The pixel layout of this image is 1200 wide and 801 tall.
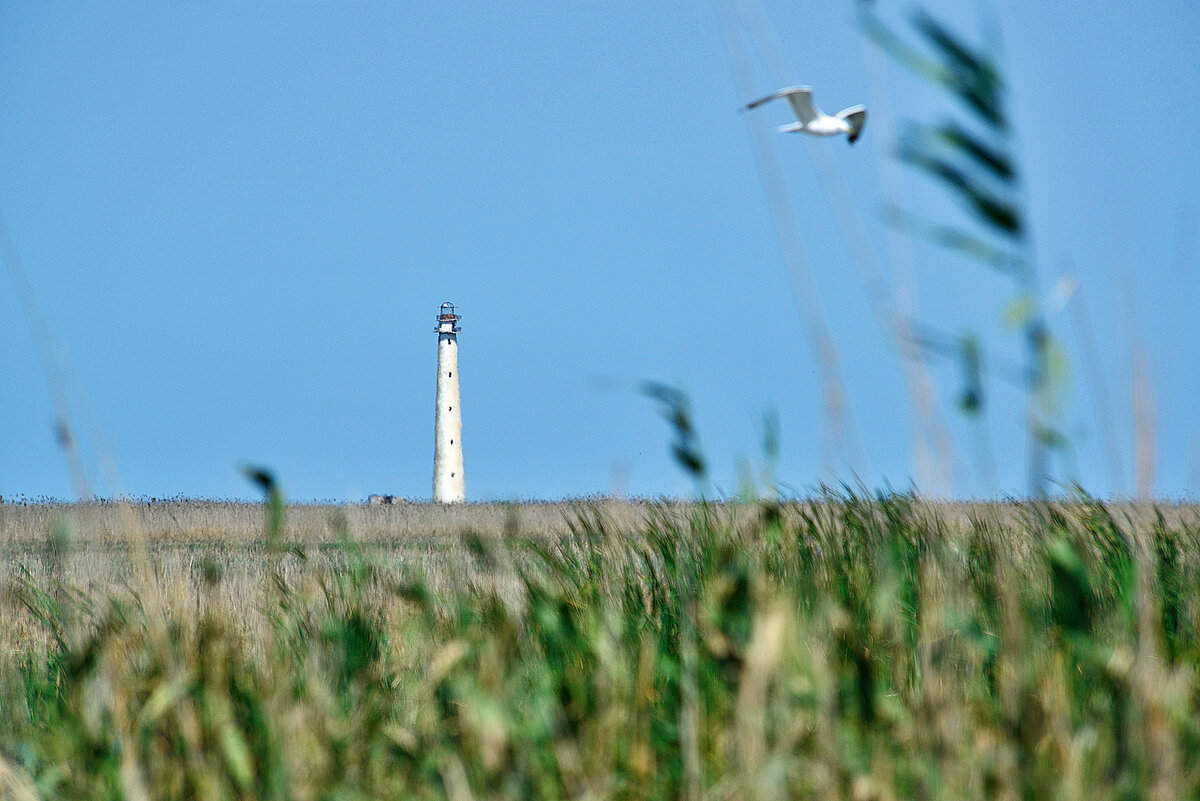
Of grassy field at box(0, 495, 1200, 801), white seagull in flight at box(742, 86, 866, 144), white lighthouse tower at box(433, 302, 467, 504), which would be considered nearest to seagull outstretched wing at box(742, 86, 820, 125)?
white seagull in flight at box(742, 86, 866, 144)

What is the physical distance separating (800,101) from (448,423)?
32.0 metres

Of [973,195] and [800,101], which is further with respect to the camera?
[800,101]

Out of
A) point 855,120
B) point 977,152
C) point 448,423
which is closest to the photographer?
point 977,152

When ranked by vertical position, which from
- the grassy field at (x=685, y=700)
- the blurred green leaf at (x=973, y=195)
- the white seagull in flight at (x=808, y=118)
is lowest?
the grassy field at (x=685, y=700)

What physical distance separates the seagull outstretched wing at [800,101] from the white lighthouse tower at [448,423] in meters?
31.2

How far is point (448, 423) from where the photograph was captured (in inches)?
1319

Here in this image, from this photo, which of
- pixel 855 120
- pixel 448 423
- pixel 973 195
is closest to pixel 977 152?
pixel 973 195

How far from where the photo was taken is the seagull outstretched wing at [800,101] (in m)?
1.90

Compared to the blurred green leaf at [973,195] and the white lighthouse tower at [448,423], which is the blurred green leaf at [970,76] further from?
the white lighthouse tower at [448,423]

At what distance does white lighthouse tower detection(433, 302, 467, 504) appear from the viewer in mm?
33031

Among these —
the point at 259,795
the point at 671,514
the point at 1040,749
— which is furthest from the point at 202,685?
the point at 671,514

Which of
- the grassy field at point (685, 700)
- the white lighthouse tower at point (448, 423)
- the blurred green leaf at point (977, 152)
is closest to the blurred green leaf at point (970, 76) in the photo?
the blurred green leaf at point (977, 152)

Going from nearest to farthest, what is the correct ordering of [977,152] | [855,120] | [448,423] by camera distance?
[977,152] → [855,120] → [448,423]

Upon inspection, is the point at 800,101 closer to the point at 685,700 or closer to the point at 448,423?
the point at 685,700
